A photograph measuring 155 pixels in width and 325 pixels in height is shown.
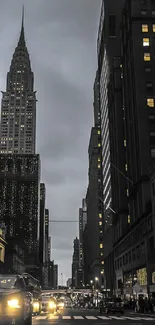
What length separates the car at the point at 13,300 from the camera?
1148cm

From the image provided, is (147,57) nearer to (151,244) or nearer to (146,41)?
(146,41)

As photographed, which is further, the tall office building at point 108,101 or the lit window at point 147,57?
the tall office building at point 108,101

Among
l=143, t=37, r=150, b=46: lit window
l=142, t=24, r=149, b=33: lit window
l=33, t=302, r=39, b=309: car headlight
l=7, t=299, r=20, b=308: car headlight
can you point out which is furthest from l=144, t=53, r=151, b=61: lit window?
l=7, t=299, r=20, b=308: car headlight

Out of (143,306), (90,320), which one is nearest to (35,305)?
(90,320)

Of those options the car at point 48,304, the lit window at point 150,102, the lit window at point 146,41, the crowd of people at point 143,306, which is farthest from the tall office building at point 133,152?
the car at point 48,304

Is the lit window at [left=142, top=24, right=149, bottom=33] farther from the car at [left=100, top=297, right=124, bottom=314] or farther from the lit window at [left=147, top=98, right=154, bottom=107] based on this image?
the car at [left=100, top=297, right=124, bottom=314]

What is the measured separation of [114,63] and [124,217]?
47.3m

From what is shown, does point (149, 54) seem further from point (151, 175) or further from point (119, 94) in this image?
point (151, 175)

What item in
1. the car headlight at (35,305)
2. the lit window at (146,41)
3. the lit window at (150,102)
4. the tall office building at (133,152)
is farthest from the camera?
the lit window at (146,41)

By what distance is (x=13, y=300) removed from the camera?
11914mm

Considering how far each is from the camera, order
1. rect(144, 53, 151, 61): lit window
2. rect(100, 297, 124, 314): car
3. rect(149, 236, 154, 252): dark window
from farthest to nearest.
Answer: rect(144, 53, 151, 61): lit window → rect(149, 236, 154, 252): dark window → rect(100, 297, 124, 314): car

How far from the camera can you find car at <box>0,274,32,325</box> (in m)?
11.5

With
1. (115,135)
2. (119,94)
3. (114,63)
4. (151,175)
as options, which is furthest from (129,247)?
(114,63)

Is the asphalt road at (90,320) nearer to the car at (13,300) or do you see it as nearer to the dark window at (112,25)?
the car at (13,300)
